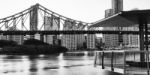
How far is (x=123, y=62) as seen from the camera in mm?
10445

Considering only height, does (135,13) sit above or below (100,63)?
above

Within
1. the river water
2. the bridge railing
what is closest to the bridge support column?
the river water

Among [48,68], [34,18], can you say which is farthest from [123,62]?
[34,18]

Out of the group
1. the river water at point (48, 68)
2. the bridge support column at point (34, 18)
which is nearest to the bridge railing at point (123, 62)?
the river water at point (48, 68)

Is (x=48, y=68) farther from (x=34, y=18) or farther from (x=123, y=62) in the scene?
(x=34, y=18)

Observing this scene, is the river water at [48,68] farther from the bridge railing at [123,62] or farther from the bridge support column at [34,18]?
the bridge support column at [34,18]

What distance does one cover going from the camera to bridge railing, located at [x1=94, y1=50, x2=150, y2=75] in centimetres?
1059

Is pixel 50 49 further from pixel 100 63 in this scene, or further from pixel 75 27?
pixel 100 63

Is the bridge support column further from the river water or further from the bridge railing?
the bridge railing

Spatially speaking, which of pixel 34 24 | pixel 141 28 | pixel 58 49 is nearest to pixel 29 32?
pixel 58 49

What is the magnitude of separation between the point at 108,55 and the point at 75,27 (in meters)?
113

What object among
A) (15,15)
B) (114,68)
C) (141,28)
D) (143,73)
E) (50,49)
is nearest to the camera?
(143,73)

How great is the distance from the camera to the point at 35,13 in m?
120

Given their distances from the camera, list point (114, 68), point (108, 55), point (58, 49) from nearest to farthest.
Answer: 1. point (114, 68)
2. point (108, 55)
3. point (58, 49)
